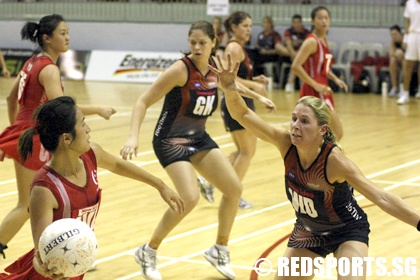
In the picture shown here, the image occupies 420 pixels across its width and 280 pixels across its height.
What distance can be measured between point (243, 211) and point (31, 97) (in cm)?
267

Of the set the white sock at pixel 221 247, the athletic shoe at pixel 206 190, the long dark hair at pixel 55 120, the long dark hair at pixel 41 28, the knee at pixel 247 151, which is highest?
the long dark hair at pixel 41 28

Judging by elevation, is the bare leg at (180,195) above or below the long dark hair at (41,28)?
below

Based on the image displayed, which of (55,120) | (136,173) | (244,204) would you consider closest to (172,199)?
(136,173)

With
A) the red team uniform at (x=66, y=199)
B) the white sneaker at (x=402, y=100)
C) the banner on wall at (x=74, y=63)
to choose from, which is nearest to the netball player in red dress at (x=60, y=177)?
the red team uniform at (x=66, y=199)

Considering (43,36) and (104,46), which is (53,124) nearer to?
(43,36)

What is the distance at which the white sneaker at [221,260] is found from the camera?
5891mm

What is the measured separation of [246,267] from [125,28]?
1569 centimetres

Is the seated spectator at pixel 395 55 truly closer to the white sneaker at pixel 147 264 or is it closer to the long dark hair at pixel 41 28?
the long dark hair at pixel 41 28

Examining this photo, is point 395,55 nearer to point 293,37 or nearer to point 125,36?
point 293,37

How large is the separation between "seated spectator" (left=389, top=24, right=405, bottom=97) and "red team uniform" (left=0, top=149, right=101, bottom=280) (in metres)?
13.2

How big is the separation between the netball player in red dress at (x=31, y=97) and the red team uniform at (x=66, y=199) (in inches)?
65.1

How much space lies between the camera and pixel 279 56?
18.3 meters

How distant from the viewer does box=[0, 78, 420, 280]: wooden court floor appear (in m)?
6.30

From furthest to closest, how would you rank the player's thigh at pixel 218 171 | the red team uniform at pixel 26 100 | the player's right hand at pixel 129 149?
the player's thigh at pixel 218 171 < the red team uniform at pixel 26 100 < the player's right hand at pixel 129 149
